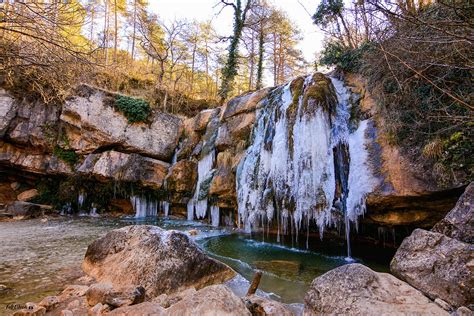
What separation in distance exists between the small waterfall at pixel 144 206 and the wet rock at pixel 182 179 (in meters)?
1.16

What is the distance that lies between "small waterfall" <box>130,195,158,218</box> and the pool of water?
7.09ft

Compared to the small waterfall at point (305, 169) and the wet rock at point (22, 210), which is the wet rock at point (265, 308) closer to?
the small waterfall at point (305, 169)

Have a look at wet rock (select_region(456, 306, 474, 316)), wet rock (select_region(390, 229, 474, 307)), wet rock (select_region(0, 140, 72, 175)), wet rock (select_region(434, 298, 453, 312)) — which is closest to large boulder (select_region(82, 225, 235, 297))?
wet rock (select_region(390, 229, 474, 307))

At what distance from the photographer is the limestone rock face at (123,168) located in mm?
10098

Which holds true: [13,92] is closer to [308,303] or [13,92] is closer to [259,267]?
[259,267]

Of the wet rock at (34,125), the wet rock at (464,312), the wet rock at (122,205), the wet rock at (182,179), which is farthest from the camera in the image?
the wet rock at (122,205)

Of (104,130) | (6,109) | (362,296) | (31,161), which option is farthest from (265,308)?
(6,109)

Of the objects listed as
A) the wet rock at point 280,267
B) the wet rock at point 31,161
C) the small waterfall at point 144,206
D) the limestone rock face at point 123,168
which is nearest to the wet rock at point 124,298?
the wet rock at point 280,267

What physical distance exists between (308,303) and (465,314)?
4.05 feet

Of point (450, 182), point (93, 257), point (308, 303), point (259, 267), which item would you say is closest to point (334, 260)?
point (259, 267)

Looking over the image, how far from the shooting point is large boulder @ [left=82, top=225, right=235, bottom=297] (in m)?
3.37

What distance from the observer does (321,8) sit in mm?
10680

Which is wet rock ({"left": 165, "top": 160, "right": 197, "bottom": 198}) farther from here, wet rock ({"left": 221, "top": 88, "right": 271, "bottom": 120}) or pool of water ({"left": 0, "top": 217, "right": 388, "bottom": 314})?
wet rock ({"left": 221, "top": 88, "right": 271, "bottom": 120})

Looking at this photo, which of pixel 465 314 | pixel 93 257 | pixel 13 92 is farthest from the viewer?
pixel 13 92
